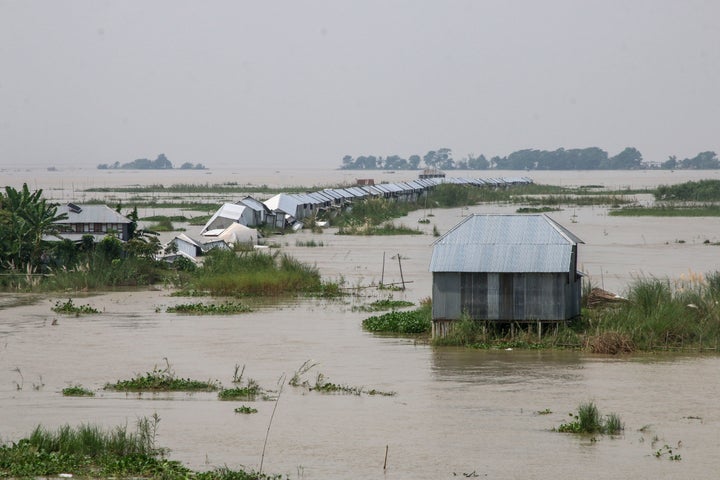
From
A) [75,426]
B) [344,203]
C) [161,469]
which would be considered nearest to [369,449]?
[161,469]

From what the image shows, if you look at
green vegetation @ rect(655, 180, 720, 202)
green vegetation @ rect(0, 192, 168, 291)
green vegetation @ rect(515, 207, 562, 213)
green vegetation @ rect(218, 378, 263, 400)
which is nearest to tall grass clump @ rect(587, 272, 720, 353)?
green vegetation @ rect(218, 378, 263, 400)

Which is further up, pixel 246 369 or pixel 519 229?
pixel 519 229

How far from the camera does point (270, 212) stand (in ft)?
157

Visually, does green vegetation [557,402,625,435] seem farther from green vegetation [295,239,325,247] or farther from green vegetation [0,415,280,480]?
green vegetation [295,239,325,247]

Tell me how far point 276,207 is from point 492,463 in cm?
3714

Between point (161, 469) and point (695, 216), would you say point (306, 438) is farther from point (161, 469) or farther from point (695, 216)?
point (695, 216)

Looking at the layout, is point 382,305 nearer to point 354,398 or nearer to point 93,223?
point 354,398

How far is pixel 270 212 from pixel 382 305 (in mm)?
24043

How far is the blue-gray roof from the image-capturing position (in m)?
18.7

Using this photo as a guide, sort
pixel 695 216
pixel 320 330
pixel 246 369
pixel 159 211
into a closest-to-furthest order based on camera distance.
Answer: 1. pixel 246 369
2. pixel 320 330
3. pixel 695 216
4. pixel 159 211

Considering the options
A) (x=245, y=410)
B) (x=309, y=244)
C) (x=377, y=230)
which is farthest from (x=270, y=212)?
(x=245, y=410)

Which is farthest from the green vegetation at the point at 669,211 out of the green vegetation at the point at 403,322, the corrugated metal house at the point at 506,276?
the corrugated metal house at the point at 506,276

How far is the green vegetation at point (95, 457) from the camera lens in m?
11.4

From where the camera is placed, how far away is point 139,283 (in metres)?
29.4
